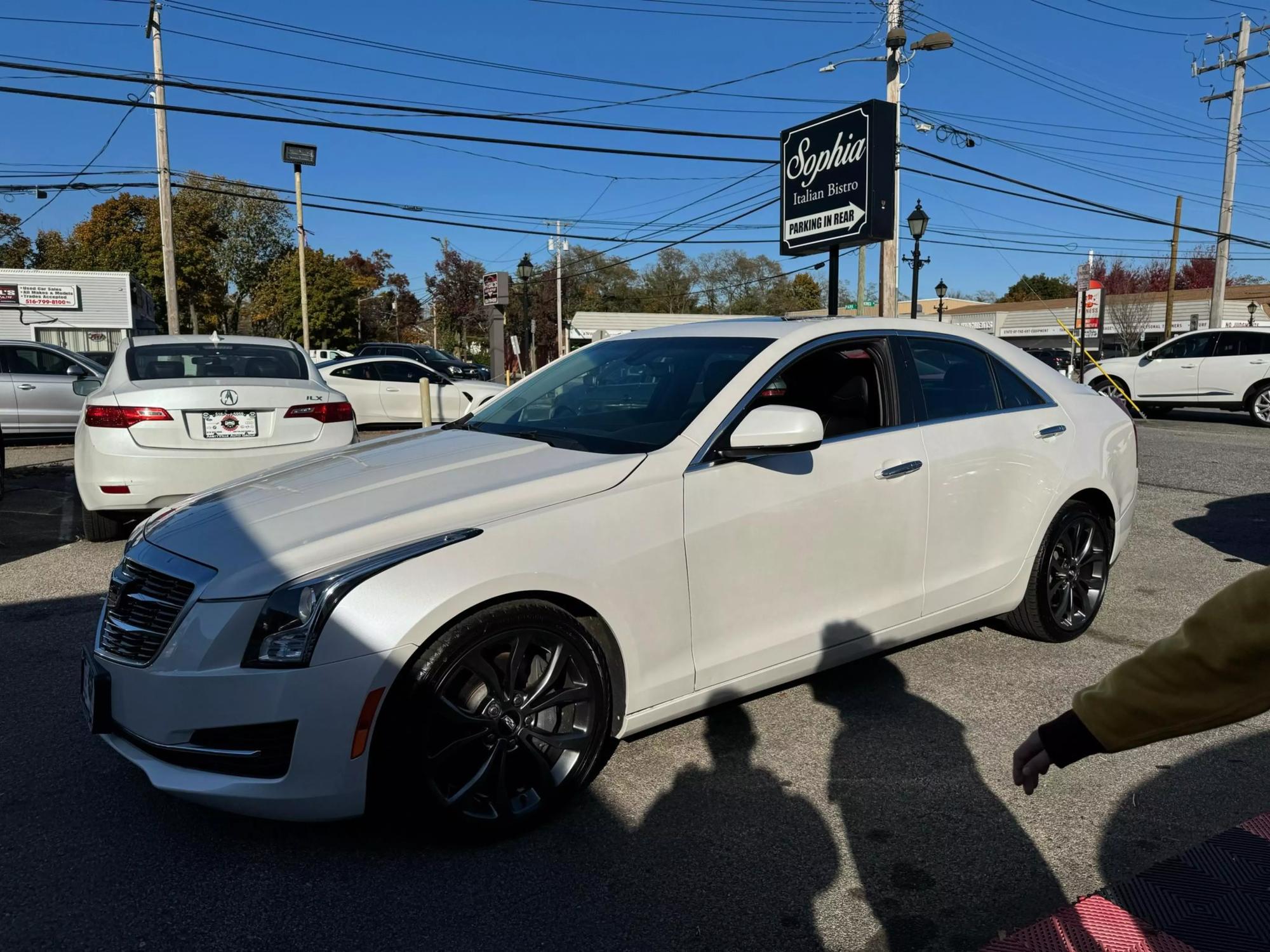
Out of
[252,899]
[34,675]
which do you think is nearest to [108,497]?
[34,675]

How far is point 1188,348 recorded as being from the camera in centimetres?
1716

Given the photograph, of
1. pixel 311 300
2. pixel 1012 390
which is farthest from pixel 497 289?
pixel 311 300

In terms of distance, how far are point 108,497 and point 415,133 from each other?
1102 centimetres

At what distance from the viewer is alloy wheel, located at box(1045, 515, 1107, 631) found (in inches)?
180

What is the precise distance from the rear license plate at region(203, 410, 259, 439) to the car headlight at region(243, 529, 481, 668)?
14.2 feet

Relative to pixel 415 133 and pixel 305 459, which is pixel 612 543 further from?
pixel 415 133

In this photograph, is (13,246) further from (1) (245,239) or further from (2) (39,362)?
(2) (39,362)

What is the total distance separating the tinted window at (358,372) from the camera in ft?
51.1

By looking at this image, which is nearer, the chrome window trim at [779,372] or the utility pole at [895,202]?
the chrome window trim at [779,372]

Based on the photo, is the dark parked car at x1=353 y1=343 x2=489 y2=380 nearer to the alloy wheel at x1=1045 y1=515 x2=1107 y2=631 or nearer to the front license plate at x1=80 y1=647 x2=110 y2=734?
the alloy wheel at x1=1045 y1=515 x2=1107 y2=631

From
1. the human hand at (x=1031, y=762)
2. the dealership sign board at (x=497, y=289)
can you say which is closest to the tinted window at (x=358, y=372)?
the dealership sign board at (x=497, y=289)

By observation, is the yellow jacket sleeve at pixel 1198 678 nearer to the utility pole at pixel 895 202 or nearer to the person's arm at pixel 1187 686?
the person's arm at pixel 1187 686

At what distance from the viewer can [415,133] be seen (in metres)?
15.7

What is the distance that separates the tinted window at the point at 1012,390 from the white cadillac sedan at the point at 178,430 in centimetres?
443
